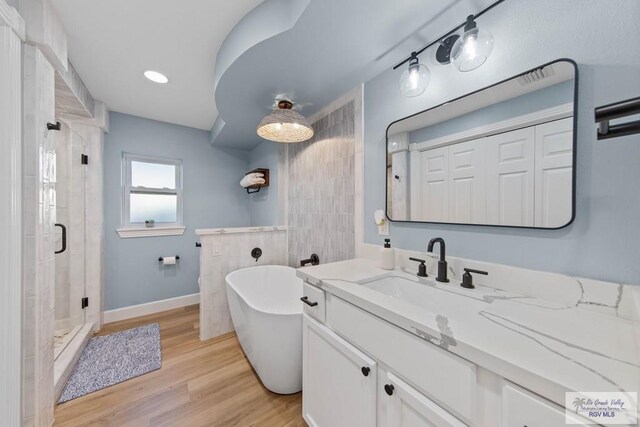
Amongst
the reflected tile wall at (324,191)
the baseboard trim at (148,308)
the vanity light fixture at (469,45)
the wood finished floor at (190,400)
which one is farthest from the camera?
the baseboard trim at (148,308)

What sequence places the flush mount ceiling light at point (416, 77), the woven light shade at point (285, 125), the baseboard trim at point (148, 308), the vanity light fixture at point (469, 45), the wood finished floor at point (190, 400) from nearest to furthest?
the vanity light fixture at point (469, 45) → the flush mount ceiling light at point (416, 77) → the wood finished floor at point (190, 400) → the woven light shade at point (285, 125) → the baseboard trim at point (148, 308)

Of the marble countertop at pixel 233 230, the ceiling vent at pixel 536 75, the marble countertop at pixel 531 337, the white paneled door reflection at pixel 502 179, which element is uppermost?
the ceiling vent at pixel 536 75

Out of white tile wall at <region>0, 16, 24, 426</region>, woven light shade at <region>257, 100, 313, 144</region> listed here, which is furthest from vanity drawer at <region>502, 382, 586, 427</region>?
white tile wall at <region>0, 16, 24, 426</region>

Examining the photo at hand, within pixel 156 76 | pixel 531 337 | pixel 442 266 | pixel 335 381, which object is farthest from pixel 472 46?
pixel 156 76

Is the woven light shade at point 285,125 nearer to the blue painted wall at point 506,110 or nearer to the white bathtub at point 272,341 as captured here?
the blue painted wall at point 506,110

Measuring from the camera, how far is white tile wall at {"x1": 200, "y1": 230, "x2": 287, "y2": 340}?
217cm

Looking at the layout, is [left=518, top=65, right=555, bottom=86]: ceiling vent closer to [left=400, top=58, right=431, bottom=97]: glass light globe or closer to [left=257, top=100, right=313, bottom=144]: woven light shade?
[left=400, top=58, right=431, bottom=97]: glass light globe

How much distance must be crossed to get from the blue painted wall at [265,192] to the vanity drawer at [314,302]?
1.72 metres


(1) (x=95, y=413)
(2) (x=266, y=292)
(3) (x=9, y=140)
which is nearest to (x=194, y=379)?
(1) (x=95, y=413)

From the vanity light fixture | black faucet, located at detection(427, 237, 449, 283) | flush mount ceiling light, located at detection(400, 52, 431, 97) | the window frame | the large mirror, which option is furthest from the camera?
the window frame

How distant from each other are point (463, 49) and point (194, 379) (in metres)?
2.55

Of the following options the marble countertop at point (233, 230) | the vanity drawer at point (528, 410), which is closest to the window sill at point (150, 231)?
the marble countertop at point (233, 230)

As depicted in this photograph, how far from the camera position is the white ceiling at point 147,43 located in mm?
1241

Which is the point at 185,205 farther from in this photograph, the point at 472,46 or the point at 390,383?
the point at 472,46
